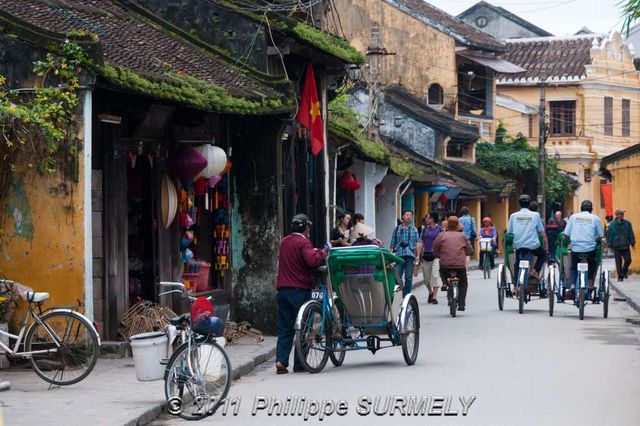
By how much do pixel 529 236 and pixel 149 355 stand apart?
1166cm

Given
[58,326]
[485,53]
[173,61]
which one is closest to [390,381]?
[58,326]

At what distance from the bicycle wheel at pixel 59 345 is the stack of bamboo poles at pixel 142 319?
2.52 m

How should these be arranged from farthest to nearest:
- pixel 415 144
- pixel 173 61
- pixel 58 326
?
pixel 415 144 < pixel 173 61 < pixel 58 326

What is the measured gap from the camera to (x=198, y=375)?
10898 mm

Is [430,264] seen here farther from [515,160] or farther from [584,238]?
[515,160]

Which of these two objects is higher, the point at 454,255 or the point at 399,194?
the point at 399,194

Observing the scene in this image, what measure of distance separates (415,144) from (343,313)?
35095mm

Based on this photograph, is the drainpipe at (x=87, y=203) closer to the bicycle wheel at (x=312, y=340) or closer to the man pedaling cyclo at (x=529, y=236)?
the bicycle wheel at (x=312, y=340)

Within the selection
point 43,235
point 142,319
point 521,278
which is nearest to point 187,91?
point 43,235

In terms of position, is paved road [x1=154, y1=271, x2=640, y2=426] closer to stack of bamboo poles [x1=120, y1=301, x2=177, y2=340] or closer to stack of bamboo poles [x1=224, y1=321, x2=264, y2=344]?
stack of bamboo poles [x1=120, y1=301, x2=177, y2=340]

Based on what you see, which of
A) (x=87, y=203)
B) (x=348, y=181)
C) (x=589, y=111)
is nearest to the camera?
(x=87, y=203)

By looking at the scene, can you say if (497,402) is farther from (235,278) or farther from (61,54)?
(235,278)

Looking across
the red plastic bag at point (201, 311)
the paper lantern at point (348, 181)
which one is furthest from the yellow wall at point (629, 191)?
the red plastic bag at point (201, 311)

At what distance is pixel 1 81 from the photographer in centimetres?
1412
